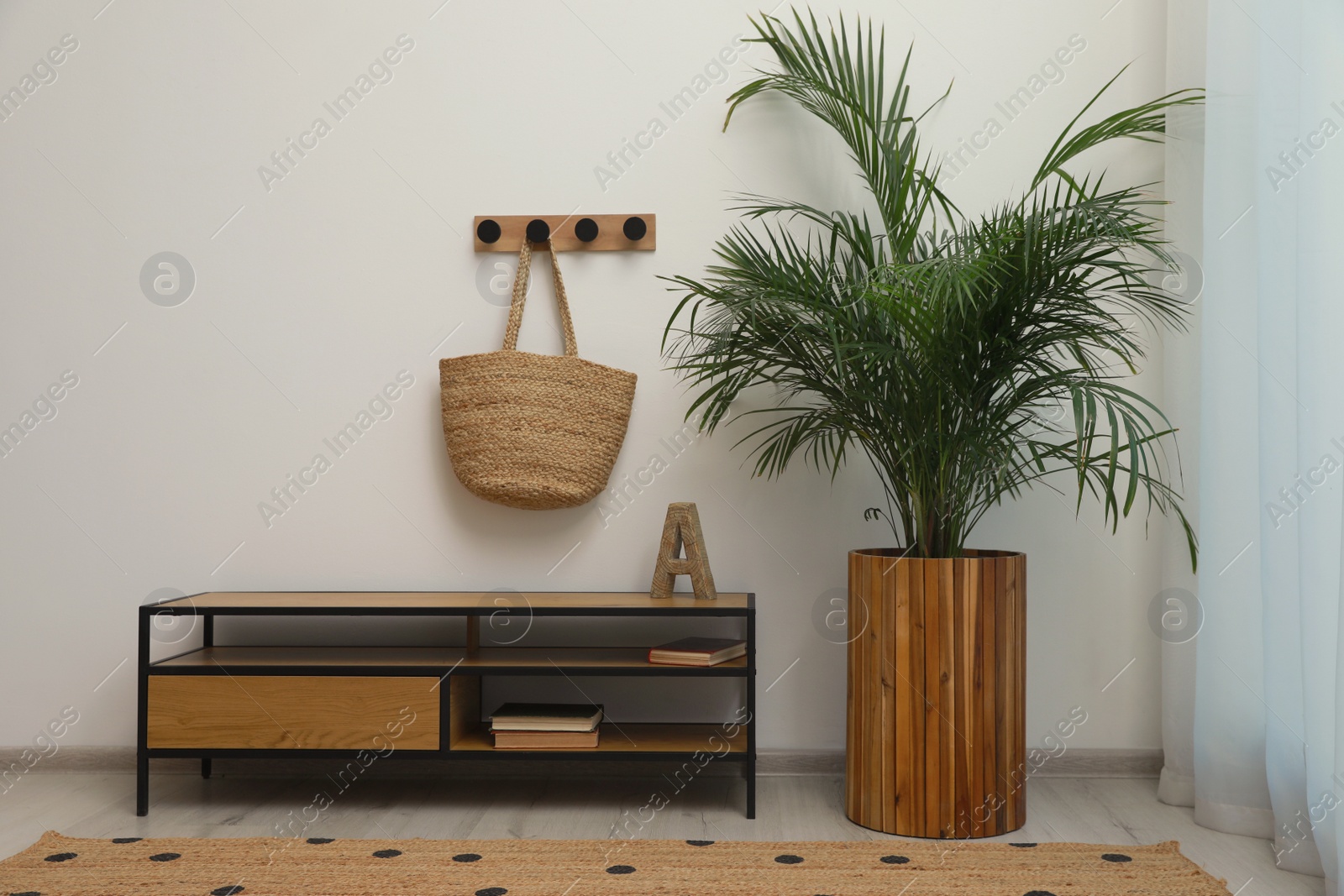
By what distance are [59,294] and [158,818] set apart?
145cm

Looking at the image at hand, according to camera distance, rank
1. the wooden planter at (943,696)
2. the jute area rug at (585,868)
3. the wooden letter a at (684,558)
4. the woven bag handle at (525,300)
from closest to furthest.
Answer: the jute area rug at (585,868) < the wooden planter at (943,696) < the wooden letter a at (684,558) < the woven bag handle at (525,300)

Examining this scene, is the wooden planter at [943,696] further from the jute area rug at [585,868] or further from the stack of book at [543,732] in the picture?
the stack of book at [543,732]

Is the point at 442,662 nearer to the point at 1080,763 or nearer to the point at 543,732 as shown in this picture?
the point at 543,732

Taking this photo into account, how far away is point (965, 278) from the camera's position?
70.0 inches

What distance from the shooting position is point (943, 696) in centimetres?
200

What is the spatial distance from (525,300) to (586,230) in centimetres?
25

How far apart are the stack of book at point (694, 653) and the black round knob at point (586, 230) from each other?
3.55 ft

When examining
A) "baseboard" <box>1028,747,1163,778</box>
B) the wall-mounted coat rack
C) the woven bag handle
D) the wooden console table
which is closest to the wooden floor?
"baseboard" <box>1028,747,1163,778</box>

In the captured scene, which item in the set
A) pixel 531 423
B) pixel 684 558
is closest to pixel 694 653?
pixel 684 558

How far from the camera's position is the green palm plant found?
6.20 ft

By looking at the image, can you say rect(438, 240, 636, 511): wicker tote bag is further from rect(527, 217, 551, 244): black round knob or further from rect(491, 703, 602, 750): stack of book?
rect(491, 703, 602, 750): stack of book

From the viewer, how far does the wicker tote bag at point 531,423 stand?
94.3 inches

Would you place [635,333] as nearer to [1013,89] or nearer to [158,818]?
[1013,89]

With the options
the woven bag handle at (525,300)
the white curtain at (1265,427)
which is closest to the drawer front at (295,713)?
the woven bag handle at (525,300)
